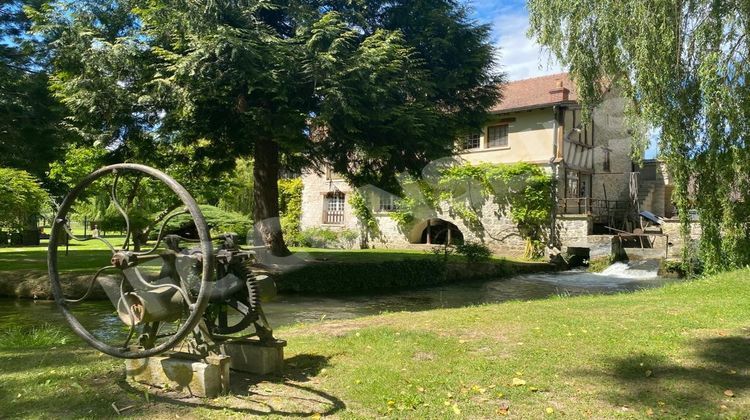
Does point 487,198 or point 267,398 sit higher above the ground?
point 487,198

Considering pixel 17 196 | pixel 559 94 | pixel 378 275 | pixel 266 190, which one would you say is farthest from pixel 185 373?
pixel 559 94

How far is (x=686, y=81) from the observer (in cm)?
1062

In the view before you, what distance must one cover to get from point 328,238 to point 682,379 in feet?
80.9

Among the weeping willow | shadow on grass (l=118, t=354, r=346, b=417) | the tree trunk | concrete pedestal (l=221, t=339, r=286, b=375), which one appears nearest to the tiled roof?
the weeping willow

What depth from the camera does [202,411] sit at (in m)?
3.54

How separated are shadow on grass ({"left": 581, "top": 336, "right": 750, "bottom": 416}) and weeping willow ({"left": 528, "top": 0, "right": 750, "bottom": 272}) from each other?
6.76m

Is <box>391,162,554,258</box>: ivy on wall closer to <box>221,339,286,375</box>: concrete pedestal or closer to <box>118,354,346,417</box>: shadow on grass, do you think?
<box>221,339,286,375</box>: concrete pedestal

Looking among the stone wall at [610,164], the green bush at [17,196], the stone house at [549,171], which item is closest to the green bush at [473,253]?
the stone house at [549,171]

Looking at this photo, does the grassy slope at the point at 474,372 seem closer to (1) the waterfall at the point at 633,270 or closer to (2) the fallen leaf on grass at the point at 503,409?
(2) the fallen leaf on grass at the point at 503,409

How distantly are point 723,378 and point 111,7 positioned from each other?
507 inches

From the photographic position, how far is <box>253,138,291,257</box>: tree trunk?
14117 mm

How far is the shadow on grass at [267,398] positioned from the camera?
11.7 ft

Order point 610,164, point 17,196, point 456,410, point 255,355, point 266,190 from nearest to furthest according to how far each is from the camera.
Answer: point 456,410 → point 255,355 → point 17,196 → point 266,190 → point 610,164

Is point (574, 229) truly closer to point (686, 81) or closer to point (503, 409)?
point (686, 81)
